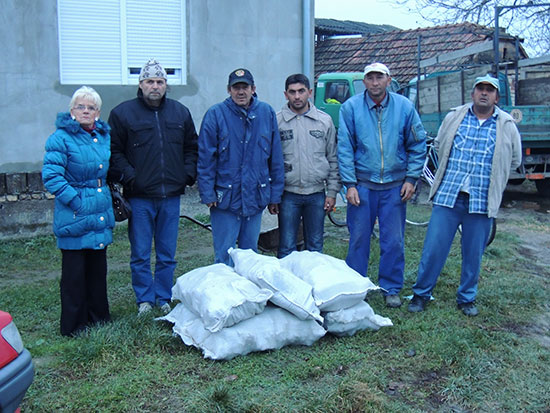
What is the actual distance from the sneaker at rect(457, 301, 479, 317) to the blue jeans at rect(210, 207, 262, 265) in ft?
6.38

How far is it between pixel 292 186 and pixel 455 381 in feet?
6.99

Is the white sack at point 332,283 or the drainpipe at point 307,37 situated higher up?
the drainpipe at point 307,37

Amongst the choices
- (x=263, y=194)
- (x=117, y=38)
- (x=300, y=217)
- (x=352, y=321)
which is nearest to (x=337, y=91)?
(x=117, y=38)

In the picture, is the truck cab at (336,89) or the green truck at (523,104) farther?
the truck cab at (336,89)

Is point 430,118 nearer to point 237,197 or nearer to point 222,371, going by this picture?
point 237,197

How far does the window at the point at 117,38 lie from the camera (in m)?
7.82

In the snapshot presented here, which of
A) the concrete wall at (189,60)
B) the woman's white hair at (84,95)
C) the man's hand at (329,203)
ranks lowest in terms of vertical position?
the man's hand at (329,203)

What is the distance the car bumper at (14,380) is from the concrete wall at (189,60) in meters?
5.59

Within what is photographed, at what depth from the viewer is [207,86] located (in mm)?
8695

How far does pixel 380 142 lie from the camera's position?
192 inches

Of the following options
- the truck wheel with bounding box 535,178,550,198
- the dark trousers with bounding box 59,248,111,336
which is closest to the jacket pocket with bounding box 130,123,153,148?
the dark trousers with bounding box 59,248,111,336

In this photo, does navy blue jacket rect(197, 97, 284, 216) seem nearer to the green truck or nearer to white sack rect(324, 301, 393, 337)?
white sack rect(324, 301, 393, 337)

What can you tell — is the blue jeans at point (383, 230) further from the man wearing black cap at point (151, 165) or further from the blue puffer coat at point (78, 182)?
the blue puffer coat at point (78, 182)

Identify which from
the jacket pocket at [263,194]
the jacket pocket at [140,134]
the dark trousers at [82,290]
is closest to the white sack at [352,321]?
the jacket pocket at [263,194]
